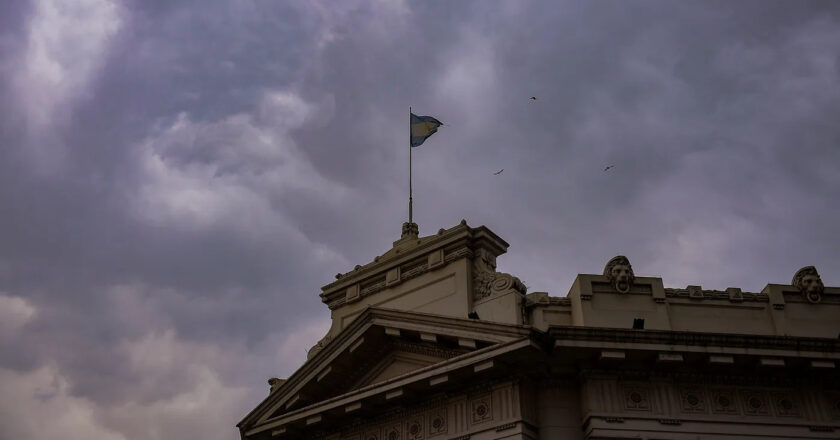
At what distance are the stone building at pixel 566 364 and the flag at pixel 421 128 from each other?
550cm

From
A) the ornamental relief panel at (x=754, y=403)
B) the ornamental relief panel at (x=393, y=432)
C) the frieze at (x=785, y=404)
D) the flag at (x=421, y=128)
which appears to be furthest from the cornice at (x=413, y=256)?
the frieze at (x=785, y=404)

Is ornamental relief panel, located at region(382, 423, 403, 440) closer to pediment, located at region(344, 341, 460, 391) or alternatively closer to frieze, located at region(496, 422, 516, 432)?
pediment, located at region(344, 341, 460, 391)

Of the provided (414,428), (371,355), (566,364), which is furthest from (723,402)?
(371,355)

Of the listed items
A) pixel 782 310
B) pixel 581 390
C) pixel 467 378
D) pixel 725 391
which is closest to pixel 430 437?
pixel 467 378

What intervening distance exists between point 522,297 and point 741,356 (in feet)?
18.3

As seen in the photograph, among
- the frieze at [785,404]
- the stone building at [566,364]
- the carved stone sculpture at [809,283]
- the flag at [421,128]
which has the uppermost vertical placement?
the flag at [421,128]

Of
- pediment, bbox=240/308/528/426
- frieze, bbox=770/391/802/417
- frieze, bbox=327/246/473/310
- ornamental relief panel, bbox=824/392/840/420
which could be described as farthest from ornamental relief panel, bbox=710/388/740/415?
frieze, bbox=327/246/473/310

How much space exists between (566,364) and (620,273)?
2972 millimetres

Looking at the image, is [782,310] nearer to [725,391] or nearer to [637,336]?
[725,391]

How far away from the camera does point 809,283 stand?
76.0 feet

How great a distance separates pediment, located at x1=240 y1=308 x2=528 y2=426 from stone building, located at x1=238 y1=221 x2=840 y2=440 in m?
0.04

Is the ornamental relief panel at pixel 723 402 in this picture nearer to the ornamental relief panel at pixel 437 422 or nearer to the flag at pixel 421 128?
the ornamental relief panel at pixel 437 422

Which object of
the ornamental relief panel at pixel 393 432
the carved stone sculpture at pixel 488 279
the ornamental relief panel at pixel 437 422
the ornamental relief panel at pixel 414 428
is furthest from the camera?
the carved stone sculpture at pixel 488 279

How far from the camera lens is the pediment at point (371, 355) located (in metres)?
22.5
